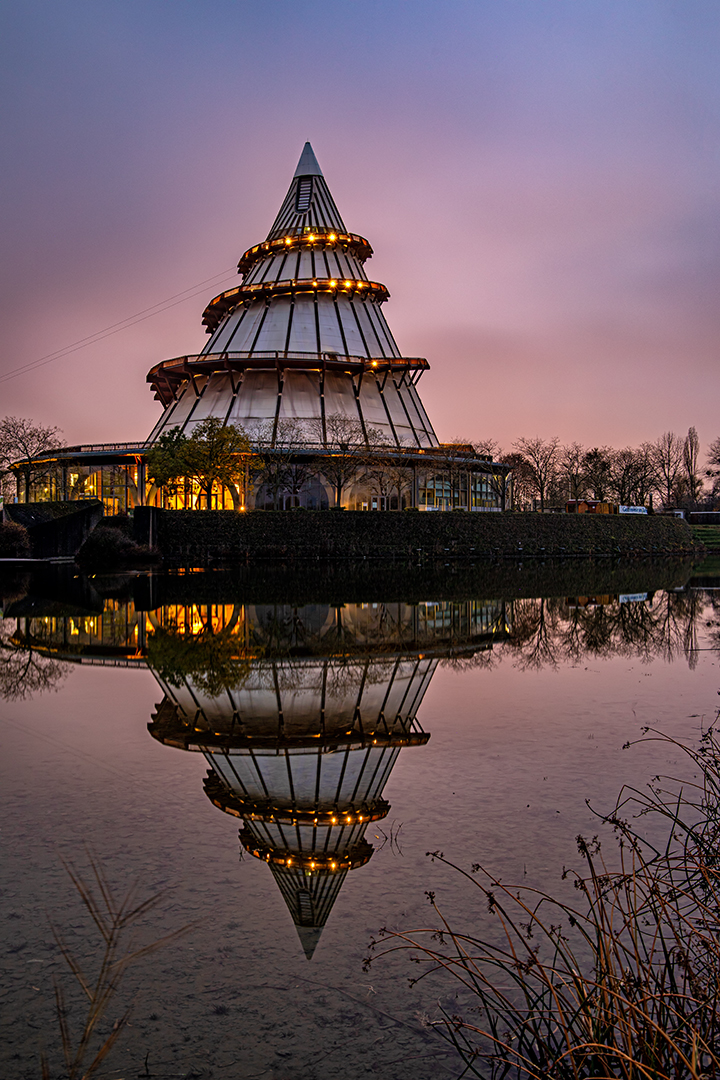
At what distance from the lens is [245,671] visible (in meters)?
11.6

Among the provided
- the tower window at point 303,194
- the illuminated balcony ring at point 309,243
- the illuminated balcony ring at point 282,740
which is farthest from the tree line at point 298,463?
the illuminated balcony ring at point 282,740

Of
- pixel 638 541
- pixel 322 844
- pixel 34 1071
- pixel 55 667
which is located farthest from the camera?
pixel 638 541

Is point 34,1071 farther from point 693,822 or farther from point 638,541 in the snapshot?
point 638,541

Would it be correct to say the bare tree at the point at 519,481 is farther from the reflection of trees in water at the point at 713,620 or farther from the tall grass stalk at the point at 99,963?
the tall grass stalk at the point at 99,963

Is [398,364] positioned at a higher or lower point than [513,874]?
higher

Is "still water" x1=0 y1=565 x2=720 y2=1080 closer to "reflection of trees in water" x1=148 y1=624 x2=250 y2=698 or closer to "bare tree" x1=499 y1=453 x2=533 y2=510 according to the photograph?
"reflection of trees in water" x1=148 y1=624 x2=250 y2=698

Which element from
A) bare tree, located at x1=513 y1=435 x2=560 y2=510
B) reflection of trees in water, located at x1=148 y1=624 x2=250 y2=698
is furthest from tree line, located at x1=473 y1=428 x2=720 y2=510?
reflection of trees in water, located at x1=148 y1=624 x2=250 y2=698

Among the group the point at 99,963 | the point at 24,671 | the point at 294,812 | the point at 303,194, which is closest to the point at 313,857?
the point at 294,812

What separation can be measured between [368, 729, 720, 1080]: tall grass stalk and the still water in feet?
0.54

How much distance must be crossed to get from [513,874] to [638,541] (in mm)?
59416

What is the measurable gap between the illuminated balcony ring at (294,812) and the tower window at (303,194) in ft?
260

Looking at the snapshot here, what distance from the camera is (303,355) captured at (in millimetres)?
66188

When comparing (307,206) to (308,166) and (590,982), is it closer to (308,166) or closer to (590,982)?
(308,166)

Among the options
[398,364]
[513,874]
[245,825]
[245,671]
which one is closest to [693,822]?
[513,874]
